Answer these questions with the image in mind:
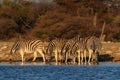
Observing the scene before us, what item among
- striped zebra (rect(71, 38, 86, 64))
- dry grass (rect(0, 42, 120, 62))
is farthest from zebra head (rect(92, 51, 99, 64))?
dry grass (rect(0, 42, 120, 62))

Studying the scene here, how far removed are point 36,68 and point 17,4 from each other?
2873cm

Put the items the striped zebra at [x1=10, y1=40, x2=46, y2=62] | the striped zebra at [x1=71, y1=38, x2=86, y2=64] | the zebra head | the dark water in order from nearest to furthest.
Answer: the dark water < the zebra head < the striped zebra at [x1=71, y1=38, x2=86, y2=64] < the striped zebra at [x1=10, y1=40, x2=46, y2=62]

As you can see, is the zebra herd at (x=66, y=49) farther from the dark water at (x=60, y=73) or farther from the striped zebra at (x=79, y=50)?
the dark water at (x=60, y=73)

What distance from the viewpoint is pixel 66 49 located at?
1256 inches

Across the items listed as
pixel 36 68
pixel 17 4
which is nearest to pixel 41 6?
pixel 17 4

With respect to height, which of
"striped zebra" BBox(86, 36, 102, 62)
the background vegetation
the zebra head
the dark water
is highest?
the background vegetation

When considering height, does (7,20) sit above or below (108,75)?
above

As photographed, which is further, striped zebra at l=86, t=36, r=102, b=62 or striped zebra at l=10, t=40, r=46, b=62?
striped zebra at l=10, t=40, r=46, b=62

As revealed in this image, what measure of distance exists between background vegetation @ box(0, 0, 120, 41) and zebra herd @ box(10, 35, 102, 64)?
11.3 m

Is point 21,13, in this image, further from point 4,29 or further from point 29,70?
point 29,70

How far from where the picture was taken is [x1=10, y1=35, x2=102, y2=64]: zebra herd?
31766 mm

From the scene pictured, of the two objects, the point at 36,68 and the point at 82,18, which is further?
the point at 82,18

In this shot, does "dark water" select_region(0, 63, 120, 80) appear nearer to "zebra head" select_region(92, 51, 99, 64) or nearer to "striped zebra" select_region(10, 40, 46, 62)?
"zebra head" select_region(92, 51, 99, 64)

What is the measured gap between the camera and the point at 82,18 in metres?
48.6
